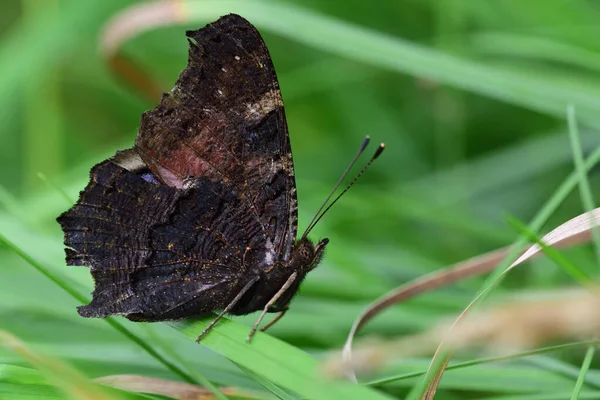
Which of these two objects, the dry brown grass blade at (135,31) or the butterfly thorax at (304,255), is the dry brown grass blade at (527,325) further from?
the dry brown grass blade at (135,31)

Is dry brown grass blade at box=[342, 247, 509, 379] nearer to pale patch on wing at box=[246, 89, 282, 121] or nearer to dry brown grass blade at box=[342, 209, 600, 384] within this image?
dry brown grass blade at box=[342, 209, 600, 384]

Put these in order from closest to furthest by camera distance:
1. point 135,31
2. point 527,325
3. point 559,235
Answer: point 527,325, point 559,235, point 135,31

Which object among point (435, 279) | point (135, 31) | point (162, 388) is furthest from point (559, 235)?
point (135, 31)

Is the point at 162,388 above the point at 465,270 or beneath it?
beneath

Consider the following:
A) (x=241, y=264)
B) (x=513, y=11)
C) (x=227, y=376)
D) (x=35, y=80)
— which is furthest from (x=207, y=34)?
(x=35, y=80)

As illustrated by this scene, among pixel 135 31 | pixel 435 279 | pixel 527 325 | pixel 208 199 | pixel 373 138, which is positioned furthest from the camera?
pixel 373 138

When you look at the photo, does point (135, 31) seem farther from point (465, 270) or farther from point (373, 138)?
point (465, 270)

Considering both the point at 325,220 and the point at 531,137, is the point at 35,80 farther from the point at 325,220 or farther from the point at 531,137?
the point at 531,137
